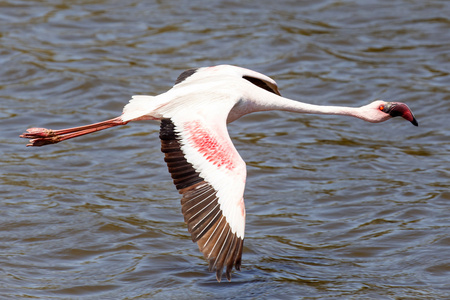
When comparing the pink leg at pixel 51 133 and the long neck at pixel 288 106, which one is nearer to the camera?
the long neck at pixel 288 106

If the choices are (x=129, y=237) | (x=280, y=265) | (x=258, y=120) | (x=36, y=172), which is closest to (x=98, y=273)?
(x=129, y=237)

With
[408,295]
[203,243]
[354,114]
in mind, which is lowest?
Result: [408,295]

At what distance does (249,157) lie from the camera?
12.0 meters

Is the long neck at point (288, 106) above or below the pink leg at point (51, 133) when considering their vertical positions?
above

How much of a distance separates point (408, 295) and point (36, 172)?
536cm

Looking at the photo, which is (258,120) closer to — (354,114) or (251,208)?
(251,208)

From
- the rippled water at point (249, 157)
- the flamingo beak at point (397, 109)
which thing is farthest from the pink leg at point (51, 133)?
the flamingo beak at point (397, 109)

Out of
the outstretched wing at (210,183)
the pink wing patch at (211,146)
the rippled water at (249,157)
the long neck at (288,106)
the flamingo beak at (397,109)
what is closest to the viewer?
the outstretched wing at (210,183)

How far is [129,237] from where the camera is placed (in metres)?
9.60

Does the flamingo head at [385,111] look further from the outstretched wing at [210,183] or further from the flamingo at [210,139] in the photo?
the outstretched wing at [210,183]

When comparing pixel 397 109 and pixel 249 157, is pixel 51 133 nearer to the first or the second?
pixel 249 157

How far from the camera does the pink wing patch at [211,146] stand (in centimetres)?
763

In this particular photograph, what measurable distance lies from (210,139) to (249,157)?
164 inches

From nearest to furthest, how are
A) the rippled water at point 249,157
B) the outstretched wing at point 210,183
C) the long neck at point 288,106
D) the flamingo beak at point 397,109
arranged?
1. the outstretched wing at point 210,183
2. the rippled water at point 249,157
3. the long neck at point 288,106
4. the flamingo beak at point 397,109
